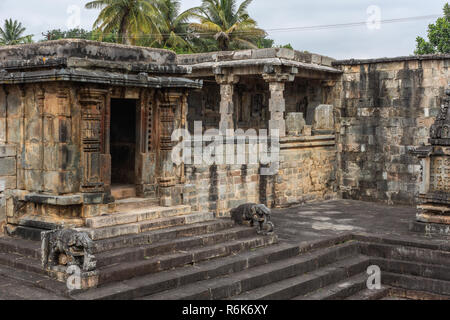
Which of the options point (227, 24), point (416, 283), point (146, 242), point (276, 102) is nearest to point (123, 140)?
point (146, 242)

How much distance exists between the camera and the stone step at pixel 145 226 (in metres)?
7.24

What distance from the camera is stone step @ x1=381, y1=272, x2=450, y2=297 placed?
8336 mm

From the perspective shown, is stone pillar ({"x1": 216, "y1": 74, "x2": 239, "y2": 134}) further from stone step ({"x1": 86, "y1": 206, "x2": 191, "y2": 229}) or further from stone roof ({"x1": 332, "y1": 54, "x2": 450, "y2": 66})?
stone step ({"x1": 86, "y1": 206, "x2": 191, "y2": 229})

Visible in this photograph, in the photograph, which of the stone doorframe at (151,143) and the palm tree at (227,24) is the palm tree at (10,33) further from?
the stone doorframe at (151,143)

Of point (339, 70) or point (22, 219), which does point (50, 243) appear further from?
point (339, 70)

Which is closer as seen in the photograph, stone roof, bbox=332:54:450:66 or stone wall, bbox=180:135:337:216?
stone wall, bbox=180:135:337:216

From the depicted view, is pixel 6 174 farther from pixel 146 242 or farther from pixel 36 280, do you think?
pixel 146 242

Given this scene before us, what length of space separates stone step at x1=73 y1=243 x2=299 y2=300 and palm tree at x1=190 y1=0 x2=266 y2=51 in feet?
63.7

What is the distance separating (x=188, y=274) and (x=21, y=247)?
7.12 feet

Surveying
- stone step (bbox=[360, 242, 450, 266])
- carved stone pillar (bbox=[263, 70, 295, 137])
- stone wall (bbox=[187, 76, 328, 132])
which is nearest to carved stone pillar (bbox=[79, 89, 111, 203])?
stone step (bbox=[360, 242, 450, 266])

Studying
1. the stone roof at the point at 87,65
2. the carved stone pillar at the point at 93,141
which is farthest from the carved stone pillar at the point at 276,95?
the carved stone pillar at the point at 93,141

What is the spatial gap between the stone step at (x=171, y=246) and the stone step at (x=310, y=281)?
111cm

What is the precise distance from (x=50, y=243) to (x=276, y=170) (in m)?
6.85

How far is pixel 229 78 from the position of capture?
14445 mm
